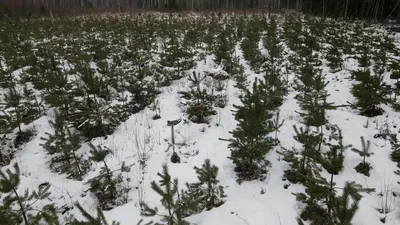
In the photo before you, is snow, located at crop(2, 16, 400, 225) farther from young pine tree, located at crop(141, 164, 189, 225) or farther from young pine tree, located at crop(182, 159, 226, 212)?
young pine tree, located at crop(141, 164, 189, 225)

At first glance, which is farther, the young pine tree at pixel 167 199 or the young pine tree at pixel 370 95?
the young pine tree at pixel 370 95

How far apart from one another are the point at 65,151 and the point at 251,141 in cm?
369

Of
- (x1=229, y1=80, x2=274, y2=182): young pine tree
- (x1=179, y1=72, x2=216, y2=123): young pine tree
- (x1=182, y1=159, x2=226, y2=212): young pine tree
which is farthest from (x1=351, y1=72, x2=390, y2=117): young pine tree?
(x1=182, y1=159, x2=226, y2=212): young pine tree

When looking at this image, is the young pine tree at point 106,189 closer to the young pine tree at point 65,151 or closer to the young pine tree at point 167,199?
the young pine tree at point 65,151

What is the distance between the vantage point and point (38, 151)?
6.09m

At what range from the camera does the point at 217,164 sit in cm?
553

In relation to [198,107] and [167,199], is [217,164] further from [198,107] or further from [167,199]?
[167,199]

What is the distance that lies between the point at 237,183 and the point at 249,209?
703 mm

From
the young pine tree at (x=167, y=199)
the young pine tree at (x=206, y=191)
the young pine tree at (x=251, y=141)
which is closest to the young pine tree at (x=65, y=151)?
the young pine tree at (x=167, y=199)

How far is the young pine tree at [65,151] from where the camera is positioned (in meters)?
5.07

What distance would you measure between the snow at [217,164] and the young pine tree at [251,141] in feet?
0.73

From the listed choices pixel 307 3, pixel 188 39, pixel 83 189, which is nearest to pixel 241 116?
pixel 83 189

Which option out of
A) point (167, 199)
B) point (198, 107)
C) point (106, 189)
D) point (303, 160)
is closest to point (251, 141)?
point (303, 160)

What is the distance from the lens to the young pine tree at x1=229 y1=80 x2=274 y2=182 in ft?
15.3
